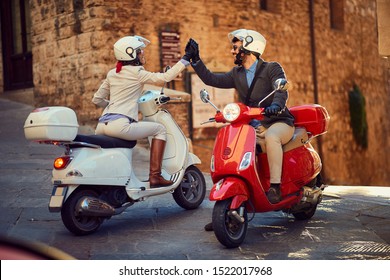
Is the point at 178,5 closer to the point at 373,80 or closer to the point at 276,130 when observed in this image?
the point at 276,130

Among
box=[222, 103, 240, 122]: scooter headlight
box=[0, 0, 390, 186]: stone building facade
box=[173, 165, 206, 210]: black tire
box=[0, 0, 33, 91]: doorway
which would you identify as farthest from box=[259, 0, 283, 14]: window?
box=[222, 103, 240, 122]: scooter headlight

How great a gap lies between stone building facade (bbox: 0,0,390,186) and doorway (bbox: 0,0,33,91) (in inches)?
21.6

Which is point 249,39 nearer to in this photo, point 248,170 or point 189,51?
point 189,51

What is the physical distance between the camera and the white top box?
3.16m

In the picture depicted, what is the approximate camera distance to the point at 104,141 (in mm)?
3584

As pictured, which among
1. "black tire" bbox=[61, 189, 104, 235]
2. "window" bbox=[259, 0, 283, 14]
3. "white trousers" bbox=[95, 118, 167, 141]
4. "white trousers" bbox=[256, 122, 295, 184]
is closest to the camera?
"black tire" bbox=[61, 189, 104, 235]

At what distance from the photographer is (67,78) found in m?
7.91

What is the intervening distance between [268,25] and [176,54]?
1.96 metres

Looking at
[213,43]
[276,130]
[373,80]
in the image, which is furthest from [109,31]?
[373,80]

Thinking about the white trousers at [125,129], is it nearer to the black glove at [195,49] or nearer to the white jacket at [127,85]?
the white jacket at [127,85]

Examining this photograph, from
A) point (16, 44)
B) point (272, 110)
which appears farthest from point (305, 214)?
point (16, 44)

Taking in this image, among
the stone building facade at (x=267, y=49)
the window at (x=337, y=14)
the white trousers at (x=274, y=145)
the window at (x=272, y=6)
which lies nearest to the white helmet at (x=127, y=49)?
the white trousers at (x=274, y=145)

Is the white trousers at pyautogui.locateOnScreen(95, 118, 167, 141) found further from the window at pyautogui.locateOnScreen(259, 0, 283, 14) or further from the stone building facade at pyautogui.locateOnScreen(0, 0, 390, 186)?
the window at pyautogui.locateOnScreen(259, 0, 283, 14)

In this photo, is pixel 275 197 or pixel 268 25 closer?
pixel 275 197
